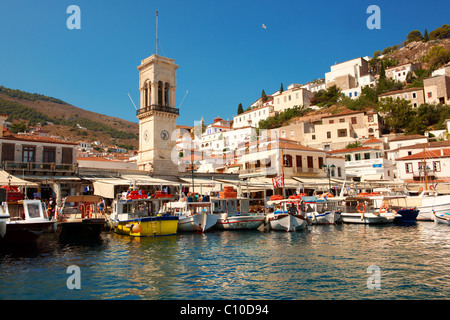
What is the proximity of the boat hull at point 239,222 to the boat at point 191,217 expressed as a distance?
775 millimetres

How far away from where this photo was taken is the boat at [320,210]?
29594 millimetres

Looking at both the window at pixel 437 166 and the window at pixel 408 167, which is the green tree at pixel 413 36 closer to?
the window at pixel 408 167

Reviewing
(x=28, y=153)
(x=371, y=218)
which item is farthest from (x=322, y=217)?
(x=28, y=153)

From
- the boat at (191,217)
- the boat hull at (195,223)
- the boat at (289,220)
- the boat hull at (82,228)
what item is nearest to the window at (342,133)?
the boat at (289,220)

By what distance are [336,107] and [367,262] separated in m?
68.2

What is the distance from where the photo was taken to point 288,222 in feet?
80.9

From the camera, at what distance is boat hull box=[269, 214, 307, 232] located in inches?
972

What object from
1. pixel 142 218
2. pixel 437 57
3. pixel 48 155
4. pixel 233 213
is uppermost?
pixel 437 57

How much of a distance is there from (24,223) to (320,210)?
76.0ft

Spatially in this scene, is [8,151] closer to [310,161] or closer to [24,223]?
[24,223]

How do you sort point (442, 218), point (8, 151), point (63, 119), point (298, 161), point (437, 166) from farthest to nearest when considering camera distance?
1. point (63, 119)
2. point (437, 166)
3. point (298, 161)
4. point (442, 218)
5. point (8, 151)

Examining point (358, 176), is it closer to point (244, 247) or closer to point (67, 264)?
point (244, 247)
